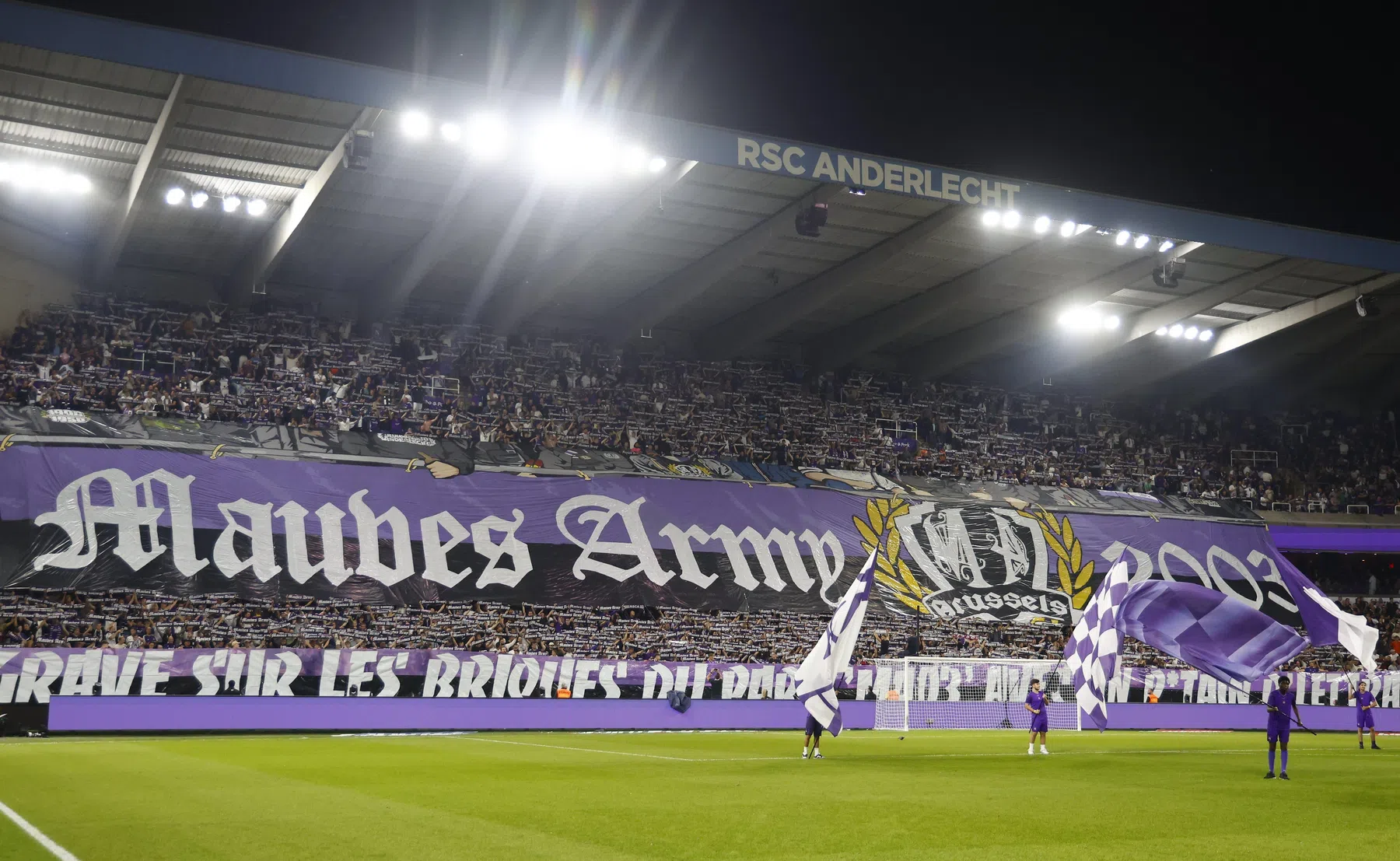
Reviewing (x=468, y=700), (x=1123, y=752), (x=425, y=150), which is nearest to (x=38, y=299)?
(x=425, y=150)

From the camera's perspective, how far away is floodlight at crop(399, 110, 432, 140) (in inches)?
1119

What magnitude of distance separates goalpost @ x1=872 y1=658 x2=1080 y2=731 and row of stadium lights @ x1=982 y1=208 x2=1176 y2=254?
12355 millimetres

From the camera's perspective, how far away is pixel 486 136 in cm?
2952

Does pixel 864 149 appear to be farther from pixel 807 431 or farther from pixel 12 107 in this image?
Result: pixel 12 107

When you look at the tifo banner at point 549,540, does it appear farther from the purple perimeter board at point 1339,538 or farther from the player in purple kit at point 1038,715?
the player in purple kit at point 1038,715

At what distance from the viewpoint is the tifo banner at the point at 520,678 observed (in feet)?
87.0

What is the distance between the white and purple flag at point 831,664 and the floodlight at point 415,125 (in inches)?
592

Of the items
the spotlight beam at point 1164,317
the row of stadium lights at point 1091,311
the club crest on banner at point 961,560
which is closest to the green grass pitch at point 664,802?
the club crest on banner at point 961,560

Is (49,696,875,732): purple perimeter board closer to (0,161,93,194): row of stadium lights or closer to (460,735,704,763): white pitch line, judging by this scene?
(460,735,704,763): white pitch line

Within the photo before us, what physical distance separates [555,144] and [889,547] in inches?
679

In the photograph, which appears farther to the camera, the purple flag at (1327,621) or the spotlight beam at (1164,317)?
the spotlight beam at (1164,317)

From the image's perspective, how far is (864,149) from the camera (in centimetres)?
3127

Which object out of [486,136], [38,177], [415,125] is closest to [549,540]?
[486,136]

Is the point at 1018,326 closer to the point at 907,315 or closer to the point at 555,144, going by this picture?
the point at 907,315
